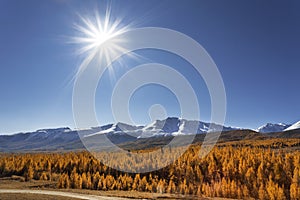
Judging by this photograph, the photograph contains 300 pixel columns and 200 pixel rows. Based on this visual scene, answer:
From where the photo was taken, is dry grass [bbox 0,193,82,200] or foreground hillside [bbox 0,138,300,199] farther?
foreground hillside [bbox 0,138,300,199]

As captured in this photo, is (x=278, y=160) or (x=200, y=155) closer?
(x=278, y=160)

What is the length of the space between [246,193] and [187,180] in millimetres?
10938

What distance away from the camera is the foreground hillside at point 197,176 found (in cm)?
4175

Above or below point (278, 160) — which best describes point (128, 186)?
below

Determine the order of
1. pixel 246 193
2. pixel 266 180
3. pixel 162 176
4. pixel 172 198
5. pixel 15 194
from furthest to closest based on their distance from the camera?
1. pixel 162 176
2. pixel 266 180
3. pixel 246 193
4. pixel 172 198
5. pixel 15 194

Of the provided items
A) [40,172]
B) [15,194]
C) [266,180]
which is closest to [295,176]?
[266,180]

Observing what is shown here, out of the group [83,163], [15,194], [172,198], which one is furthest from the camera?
[83,163]

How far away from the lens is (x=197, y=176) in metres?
50.6

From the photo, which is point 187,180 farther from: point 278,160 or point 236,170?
point 278,160

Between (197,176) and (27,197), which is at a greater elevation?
(197,176)

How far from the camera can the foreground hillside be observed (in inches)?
1644

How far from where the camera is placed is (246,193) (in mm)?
41156

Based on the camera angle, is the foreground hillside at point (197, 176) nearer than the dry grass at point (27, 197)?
No

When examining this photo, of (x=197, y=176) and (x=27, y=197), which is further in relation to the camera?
(x=197, y=176)
